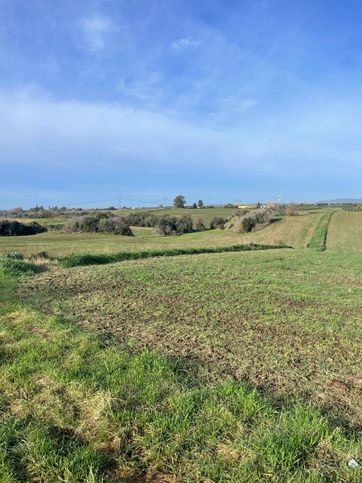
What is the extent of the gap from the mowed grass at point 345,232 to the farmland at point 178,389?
3245cm

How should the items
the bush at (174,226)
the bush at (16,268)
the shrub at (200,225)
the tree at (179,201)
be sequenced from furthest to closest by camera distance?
the tree at (179,201), the shrub at (200,225), the bush at (174,226), the bush at (16,268)

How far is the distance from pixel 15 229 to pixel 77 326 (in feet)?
157

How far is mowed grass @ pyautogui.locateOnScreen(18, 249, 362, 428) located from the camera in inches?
169

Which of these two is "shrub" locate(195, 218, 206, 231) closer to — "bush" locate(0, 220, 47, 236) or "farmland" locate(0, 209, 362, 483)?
"bush" locate(0, 220, 47, 236)

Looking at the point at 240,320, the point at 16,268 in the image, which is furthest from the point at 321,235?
the point at 240,320

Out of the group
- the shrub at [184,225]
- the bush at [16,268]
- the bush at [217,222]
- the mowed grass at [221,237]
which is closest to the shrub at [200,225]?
the bush at [217,222]

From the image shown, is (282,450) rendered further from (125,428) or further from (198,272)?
(198,272)

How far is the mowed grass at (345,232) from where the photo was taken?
41.7 meters

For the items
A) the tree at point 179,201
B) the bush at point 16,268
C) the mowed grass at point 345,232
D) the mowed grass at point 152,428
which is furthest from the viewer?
the tree at point 179,201

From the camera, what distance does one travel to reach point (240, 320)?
6777mm

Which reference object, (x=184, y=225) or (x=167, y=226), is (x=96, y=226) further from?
(x=184, y=225)

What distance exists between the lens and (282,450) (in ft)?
9.26

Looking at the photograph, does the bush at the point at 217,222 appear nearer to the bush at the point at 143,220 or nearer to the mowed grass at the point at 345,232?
the bush at the point at 143,220

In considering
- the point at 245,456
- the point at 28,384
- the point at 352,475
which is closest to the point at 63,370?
the point at 28,384
